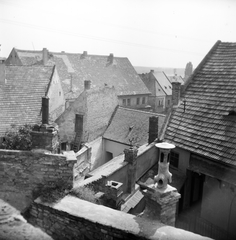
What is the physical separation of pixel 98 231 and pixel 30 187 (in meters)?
2.53

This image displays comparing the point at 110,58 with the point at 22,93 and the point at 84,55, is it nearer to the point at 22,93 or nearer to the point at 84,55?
the point at 84,55

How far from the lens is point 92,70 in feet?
134

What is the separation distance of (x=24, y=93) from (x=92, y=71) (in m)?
22.6

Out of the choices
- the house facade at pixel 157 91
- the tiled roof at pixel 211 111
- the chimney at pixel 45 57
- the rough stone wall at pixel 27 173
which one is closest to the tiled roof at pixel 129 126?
the tiled roof at pixel 211 111

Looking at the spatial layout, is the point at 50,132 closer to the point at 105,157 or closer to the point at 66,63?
the point at 105,157

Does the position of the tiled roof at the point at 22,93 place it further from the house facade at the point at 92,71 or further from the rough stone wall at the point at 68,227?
the house facade at the point at 92,71

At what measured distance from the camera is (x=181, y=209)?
38.5ft

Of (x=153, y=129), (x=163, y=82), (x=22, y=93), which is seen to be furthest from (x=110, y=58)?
(x=153, y=129)

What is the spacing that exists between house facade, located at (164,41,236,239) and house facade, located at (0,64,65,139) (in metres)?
9.49

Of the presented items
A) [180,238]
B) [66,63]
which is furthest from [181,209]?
[66,63]

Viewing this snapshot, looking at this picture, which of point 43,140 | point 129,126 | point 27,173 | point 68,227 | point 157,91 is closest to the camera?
point 68,227

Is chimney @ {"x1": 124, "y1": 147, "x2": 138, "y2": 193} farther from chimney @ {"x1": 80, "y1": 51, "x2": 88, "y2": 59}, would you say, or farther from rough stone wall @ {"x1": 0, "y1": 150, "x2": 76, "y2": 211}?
chimney @ {"x1": 80, "y1": 51, "x2": 88, "y2": 59}

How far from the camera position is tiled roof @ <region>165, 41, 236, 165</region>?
33.2ft

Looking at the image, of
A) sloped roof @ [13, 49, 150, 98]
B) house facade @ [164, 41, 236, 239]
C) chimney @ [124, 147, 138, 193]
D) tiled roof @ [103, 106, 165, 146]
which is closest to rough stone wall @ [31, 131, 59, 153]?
house facade @ [164, 41, 236, 239]
